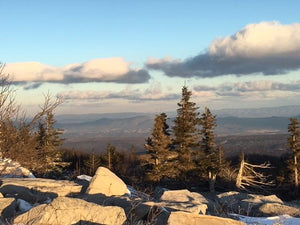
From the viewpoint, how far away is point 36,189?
1209 cm

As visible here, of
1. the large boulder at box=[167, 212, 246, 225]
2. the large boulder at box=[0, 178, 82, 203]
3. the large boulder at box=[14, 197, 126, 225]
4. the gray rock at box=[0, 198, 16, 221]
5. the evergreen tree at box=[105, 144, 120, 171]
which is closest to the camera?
the large boulder at box=[14, 197, 126, 225]

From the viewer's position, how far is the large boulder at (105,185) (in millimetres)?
11570

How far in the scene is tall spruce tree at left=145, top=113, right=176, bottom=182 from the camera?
38.9 m

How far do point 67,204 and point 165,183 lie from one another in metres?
31.6

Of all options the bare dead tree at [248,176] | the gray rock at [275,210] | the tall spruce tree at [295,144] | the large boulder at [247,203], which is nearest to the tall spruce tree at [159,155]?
→ the bare dead tree at [248,176]

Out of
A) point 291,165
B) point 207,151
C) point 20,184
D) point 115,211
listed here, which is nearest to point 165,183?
point 207,151

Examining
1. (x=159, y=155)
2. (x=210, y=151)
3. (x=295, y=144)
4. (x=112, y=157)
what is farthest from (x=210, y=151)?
(x=112, y=157)

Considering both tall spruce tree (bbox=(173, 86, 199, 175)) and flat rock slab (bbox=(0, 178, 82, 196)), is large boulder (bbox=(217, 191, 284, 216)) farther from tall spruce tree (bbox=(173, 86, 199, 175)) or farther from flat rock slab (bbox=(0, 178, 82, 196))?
tall spruce tree (bbox=(173, 86, 199, 175))

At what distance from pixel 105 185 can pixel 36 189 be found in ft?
7.82

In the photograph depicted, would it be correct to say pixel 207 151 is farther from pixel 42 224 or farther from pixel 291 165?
pixel 42 224

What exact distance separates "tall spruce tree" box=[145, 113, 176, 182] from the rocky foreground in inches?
939

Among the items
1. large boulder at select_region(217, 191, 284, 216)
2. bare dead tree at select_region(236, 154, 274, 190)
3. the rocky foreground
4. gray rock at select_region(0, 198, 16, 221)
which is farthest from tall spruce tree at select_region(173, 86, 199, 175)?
gray rock at select_region(0, 198, 16, 221)

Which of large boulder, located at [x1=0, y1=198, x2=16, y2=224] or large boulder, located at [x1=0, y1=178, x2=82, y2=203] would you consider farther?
large boulder, located at [x1=0, y1=178, x2=82, y2=203]

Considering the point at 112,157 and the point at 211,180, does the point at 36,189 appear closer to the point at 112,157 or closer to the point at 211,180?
the point at 211,180
